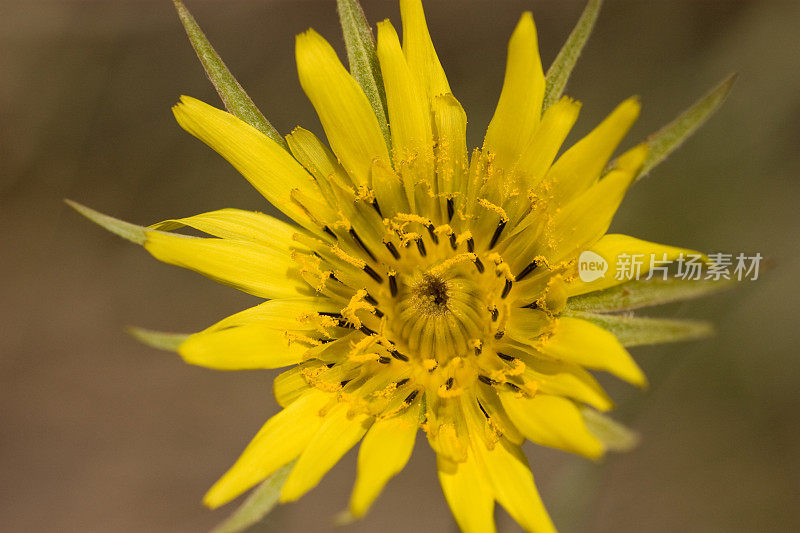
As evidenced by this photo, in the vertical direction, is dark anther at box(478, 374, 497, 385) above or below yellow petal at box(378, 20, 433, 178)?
below

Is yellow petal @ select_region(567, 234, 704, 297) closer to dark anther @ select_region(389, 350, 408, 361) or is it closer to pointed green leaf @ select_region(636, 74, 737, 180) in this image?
pointed green leaf @ select_region(636, 74, 737, 180)

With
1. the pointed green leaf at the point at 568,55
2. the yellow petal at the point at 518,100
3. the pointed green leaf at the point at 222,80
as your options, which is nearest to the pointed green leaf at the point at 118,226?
the pointed green leaf at the point at 222,80

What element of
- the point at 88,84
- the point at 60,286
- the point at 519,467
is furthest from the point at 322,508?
the point at 88,84

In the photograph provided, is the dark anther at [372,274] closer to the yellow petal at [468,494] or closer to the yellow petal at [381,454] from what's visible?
the yellow petal at [381,454]

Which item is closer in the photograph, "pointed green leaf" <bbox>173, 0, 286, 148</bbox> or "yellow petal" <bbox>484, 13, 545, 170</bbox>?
"yellow petal" <bbox>484, 13, 545, 170</bbox>

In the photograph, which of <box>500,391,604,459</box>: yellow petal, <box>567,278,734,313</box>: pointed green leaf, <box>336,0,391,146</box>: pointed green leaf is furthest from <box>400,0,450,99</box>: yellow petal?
<box>500,391,604,459</box>: yellow petal

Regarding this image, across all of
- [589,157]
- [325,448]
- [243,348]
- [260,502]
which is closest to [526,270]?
[589,157]

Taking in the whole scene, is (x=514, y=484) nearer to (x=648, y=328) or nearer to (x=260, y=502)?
(x=648, y=328)
